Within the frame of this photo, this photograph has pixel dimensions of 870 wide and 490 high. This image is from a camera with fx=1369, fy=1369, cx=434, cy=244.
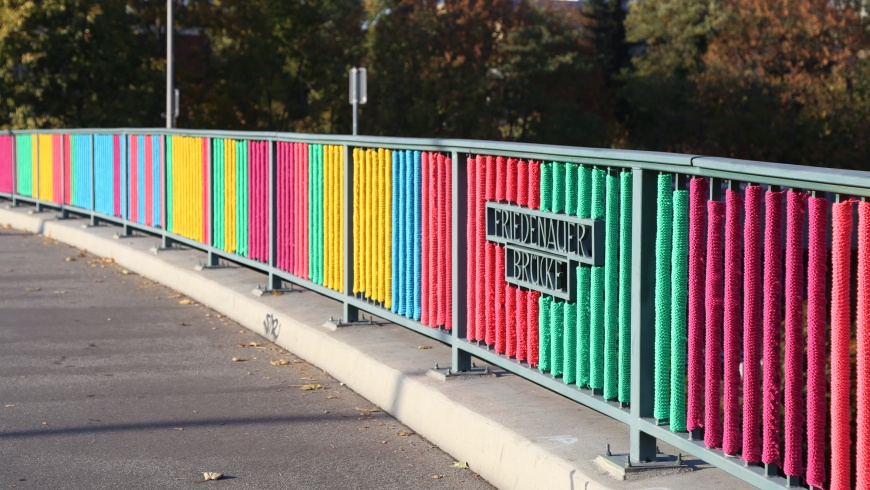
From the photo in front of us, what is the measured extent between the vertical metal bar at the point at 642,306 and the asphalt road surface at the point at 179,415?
960mm

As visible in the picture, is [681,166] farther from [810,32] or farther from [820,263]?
[810,32]

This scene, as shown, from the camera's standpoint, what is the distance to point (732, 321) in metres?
4.96

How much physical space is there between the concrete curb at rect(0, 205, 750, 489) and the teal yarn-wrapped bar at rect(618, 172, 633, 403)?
0.33 metres

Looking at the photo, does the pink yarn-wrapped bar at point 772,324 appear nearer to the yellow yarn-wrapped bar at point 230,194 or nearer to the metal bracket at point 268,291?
the metal bracket at point 268,291

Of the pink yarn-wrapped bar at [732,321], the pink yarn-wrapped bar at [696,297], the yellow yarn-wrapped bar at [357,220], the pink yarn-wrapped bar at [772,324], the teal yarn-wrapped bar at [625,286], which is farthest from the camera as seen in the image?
the yellow yarn-wrapped bar at [357,220]

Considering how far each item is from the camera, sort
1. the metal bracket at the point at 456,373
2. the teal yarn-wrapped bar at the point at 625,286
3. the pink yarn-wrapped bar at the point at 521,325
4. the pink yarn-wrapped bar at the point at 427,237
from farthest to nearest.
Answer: the pink yarn-wrapped bar at the point at 427,237
the metal bracket at the point at 456,373
the pink yarn-wrapped bar at the point at 521,325
the teal yarn-wrapped bar at the point at 625,286

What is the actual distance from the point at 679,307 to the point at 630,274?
436 millimetres

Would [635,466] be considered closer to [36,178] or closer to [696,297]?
[696,297]

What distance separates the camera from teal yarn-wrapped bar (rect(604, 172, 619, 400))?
5.75m

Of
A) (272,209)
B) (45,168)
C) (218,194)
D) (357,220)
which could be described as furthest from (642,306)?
(45,168)

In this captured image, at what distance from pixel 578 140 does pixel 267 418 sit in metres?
64.0

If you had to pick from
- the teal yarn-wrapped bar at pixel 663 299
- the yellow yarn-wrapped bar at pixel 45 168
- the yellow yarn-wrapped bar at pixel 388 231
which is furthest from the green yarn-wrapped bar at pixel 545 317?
the yellow yarn-wrapped bar at pixel 45 168

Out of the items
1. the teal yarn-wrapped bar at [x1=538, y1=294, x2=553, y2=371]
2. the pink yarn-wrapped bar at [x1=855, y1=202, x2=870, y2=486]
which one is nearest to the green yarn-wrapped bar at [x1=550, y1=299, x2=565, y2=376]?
the teal yarn-wrapped bar at [x1=538, y1=294, x2=553, y2=371]

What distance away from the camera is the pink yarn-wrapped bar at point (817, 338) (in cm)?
441
